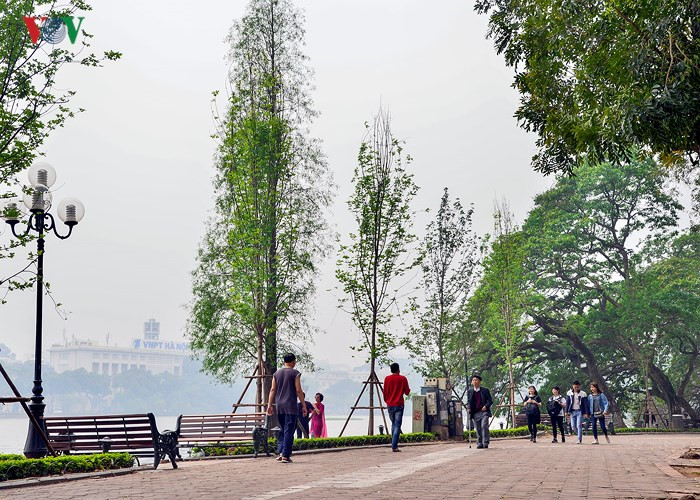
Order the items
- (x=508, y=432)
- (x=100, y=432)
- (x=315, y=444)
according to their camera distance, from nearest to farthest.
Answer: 1. (x=100, y=432)
2. (x=315, y=444)
3. (x=508, y=432)

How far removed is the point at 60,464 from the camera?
1201cm

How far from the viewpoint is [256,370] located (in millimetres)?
25656

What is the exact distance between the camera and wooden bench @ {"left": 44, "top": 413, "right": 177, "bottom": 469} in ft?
45.2

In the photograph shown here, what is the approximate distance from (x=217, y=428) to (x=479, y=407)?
21.1 ft

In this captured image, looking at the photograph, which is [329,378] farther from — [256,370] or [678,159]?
[678,159]

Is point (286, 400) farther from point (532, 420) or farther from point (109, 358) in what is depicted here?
point (109, 358)

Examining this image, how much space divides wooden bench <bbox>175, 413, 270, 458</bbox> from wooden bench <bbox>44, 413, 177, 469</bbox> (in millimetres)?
3078

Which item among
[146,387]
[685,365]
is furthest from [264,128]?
[146,387]

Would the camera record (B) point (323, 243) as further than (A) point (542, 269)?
No

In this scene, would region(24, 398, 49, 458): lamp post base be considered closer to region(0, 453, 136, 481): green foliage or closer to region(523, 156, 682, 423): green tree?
region(0, 453, 136, 481): green foliage

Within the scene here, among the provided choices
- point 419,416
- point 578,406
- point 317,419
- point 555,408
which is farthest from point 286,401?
point 419,416

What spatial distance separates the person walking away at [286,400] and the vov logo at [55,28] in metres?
6.94

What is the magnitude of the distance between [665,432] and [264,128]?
83.9 feet

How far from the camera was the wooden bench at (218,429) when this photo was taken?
17375mm
